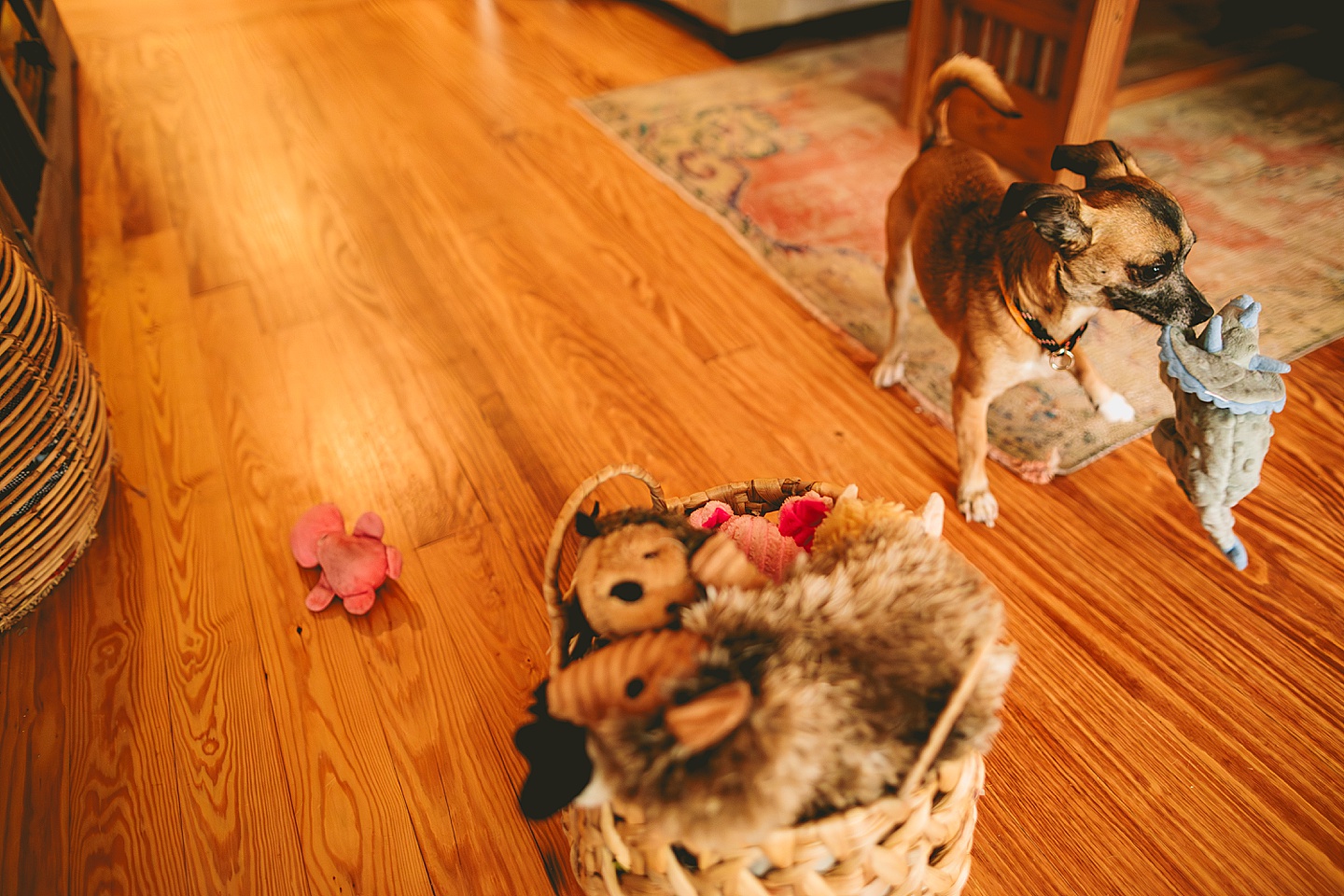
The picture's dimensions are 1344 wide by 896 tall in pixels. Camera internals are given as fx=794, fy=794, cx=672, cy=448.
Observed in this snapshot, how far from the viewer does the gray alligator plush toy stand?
3.18ft

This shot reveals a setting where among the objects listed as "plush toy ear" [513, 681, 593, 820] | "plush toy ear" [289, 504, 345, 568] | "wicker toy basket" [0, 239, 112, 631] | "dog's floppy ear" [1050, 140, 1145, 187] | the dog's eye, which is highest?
"dog's floppy ear" [1050, 140, 1145, 187]

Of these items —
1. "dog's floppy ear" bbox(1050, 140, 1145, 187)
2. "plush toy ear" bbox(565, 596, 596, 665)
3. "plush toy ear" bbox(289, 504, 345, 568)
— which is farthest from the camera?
"plush toy ear" bbox(289, 504, 345, 568)

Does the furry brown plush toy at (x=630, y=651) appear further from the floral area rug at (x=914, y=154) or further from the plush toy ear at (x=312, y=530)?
the floral area rug at (x=914, y=154)

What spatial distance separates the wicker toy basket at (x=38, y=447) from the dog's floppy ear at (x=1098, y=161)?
61.5 inches

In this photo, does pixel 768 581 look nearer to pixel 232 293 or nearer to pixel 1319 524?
pixel 1319 524

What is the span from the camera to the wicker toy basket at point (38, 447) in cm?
117

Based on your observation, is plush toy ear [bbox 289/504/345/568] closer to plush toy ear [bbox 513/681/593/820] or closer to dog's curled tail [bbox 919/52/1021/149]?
plush toy ear [bbox 513/681/593/820]

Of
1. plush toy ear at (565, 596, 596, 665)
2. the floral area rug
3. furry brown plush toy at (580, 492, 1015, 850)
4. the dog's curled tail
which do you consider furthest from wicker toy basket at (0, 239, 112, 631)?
the dog's curled tail

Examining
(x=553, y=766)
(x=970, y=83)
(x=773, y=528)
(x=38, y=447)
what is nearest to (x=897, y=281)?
(x=970, y=83)

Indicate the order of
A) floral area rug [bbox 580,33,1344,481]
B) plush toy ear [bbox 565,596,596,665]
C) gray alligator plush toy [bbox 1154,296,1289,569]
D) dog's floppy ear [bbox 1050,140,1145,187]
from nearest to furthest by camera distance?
plush toy ear [bbox 565,596,596,665] → gray alligator plush toy [bbox 1154,296,1289,569] → dog's floppy ear [bbox 1050,140,1145,187] → floral area rug [bbox 580,33,1344,481]

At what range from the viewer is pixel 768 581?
29.2 inches

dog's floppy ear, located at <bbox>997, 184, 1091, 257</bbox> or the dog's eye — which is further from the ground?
dog's floppy ear, located at <bbox>997, 184, 1091, 257</bbox>

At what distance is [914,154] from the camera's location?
234cm

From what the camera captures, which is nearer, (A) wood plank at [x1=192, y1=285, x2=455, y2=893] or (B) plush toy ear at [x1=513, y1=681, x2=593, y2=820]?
(B) plush toy ear at [x1=513, y1=681, x2=593, y2=820]
